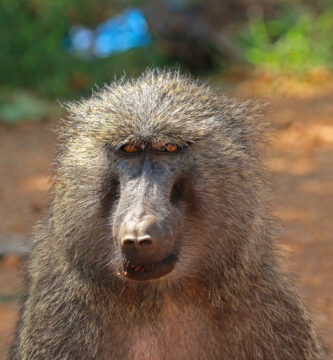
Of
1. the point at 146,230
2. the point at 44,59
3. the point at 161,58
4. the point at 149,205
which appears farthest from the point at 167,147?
the point at 161,58

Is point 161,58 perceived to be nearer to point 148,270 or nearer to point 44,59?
point 44,59

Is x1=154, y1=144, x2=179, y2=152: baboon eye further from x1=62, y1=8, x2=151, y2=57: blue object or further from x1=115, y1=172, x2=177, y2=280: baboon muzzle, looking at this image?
x1=62, y1=8, x2=151, y2=57: blue object

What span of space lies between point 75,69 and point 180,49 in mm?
1349

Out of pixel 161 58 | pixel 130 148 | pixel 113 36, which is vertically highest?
pixel 113 36

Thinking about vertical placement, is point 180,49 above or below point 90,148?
above

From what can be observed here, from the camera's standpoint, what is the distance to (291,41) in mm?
9273

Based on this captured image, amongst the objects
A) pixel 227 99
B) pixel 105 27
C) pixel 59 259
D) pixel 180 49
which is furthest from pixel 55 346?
pixel 105 27

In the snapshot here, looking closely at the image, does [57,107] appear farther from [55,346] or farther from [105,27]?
[55,346]

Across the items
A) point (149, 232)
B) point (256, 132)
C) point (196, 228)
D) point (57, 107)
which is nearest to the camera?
point (149, 232)

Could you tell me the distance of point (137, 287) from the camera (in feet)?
10.0

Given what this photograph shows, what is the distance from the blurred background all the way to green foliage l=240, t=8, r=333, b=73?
0.04ft

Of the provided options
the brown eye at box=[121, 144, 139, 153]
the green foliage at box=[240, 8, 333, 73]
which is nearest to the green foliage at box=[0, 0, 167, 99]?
the green foliage at box=[240, 8, 333, 73]

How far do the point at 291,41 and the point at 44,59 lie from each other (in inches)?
115

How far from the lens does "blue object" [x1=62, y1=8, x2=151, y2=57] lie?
33.1ft
